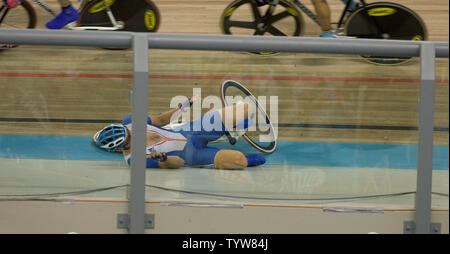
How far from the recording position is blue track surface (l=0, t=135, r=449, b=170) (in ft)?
9.80

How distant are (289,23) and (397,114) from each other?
9.16 ft

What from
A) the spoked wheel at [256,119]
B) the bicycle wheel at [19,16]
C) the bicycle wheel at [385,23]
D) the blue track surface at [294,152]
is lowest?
the blue track surface at [294,152]

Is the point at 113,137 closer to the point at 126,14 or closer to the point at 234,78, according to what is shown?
the point at 234,78

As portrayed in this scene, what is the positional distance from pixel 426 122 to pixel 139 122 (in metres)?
1.31

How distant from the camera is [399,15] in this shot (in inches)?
215

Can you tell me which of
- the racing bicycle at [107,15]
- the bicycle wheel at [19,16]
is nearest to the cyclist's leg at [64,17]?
the racing bicycle at [107,15]

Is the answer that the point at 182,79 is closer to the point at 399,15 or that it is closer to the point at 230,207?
the point at 230,207

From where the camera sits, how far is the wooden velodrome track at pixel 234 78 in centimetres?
296

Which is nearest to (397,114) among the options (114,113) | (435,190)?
(435,190)

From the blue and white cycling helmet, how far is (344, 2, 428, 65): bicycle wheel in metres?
3.13

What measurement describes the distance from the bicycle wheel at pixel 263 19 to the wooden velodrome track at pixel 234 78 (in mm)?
2556

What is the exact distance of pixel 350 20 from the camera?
216 inches

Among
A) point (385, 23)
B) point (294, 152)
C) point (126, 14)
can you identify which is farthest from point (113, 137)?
point (385, 23)

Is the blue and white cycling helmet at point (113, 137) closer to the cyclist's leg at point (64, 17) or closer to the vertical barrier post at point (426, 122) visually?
the vertical barrier post at point (426, 122)
